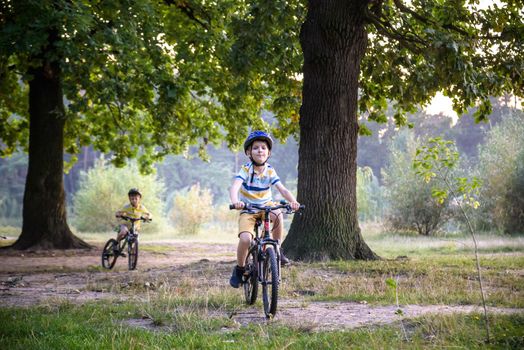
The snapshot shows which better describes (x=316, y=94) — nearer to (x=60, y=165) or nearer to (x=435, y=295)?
(x=435, y=295)

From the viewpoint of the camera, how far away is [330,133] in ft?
41.4

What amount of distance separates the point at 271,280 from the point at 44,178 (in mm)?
14106

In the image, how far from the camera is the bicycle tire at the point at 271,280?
6609 millimetres

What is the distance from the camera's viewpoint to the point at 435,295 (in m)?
8.03

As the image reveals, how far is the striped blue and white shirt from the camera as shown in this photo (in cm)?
740

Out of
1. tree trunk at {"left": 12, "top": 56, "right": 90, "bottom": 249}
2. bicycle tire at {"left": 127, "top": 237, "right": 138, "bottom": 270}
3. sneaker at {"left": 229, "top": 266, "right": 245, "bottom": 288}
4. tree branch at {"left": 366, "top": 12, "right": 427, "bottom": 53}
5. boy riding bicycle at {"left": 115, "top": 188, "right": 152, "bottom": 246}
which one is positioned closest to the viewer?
sneaker at {"left": 229, "top": 266, "right": 245, "bottom": 288}

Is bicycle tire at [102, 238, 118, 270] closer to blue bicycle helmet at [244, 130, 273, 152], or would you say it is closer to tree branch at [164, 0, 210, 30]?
blue bicycle helmet at [244, 130, 273, 152]

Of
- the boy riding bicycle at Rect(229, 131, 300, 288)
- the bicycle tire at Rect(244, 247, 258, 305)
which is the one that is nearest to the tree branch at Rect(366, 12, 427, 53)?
the boy riding bicycle at Rect(229, 131, 300, 288)

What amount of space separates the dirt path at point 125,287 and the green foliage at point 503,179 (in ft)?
57.7

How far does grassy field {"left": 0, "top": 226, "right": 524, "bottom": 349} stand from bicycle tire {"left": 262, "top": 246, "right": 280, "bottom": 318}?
1.07 ft

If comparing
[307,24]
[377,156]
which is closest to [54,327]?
[307,24]

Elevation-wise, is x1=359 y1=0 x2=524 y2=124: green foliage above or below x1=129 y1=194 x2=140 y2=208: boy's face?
above

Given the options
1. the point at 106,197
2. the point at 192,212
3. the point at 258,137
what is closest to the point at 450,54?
the point at 258,137

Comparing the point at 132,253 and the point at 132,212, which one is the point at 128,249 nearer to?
the point at 132,253
